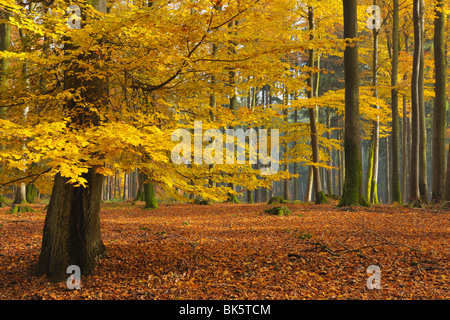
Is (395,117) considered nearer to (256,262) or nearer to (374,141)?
(374,141)

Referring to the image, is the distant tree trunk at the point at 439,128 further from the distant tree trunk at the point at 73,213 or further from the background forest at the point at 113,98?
the distant tree trunk at the point at 73,213

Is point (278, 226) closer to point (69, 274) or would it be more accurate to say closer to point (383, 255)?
point (383, 255)

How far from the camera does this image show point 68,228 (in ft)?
17.7

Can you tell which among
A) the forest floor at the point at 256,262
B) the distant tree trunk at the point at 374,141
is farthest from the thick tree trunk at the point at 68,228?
the distant tree trunk at the point at 374,141

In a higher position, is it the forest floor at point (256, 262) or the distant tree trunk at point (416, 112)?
the distant tree trunk at point (416, 112)

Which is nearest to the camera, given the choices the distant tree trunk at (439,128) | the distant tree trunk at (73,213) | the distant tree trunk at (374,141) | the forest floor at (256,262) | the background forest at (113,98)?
the background forest at (113,98)

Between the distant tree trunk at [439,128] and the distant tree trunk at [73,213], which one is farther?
the distant tree trunk at [439,128]

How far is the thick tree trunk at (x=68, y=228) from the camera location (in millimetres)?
5352

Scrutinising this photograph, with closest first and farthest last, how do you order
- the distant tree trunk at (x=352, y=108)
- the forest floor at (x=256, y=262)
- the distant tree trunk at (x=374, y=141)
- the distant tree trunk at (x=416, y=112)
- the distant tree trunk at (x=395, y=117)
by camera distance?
1. the forest floor at (x=256, y=262)
2. the distant tree trunk at (x=352, y=108)
3. the distant tree trunk at (x=416, y=112)
4. the distant tree trunk at (x=395, y=117)
5. the distant tree trunk at (x=374, y=141)

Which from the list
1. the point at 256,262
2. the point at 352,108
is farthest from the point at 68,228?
the point at 352,108

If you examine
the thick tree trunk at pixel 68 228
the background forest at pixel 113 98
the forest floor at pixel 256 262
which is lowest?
the forest floor at pixel 256 262
